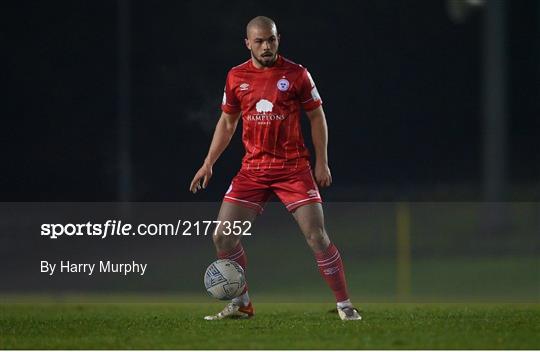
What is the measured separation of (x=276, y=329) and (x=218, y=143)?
1602 mm

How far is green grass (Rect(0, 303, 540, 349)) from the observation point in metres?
8.70

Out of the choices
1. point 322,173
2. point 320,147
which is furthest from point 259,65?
point 322,173

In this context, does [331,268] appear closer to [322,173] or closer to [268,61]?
[322,173]

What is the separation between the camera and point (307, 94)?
31.4 ft

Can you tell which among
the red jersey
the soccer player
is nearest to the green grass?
the soccer player

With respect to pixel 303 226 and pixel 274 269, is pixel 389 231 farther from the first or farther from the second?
pixel 303 226

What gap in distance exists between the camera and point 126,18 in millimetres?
20609

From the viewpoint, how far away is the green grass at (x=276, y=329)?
8.70 meters

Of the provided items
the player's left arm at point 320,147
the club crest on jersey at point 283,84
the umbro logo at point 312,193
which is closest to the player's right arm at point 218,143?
the club crest on jersey at point 283,84

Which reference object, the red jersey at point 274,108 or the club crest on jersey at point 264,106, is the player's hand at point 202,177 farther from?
the club crest on jersey at point 264,106

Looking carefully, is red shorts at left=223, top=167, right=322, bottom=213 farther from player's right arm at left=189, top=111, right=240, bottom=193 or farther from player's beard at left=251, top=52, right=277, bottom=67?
player's beard at left=251, top=52, right=277, bottom=67

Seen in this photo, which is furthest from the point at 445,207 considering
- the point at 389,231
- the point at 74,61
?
the point at 74,61

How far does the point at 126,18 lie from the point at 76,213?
7.93m

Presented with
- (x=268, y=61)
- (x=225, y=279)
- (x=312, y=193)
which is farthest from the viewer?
(x=225, y=279)
